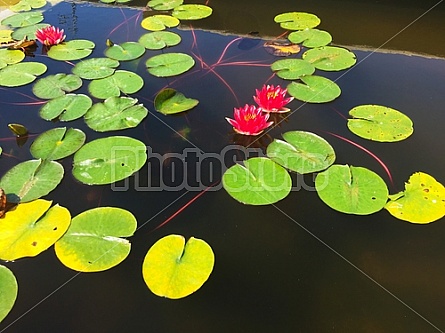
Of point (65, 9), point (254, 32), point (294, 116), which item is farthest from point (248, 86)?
point (65, 9)

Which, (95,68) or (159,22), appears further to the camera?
(159,22)

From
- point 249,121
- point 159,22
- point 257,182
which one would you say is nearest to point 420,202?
point 257,182

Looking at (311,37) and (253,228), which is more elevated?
(311,37)

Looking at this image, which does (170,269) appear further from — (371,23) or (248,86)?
(371,23)

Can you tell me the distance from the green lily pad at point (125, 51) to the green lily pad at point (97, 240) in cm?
133

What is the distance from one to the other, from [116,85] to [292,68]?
3.54ft

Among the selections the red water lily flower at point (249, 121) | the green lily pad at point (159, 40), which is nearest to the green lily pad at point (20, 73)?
the green lily pad at point (159, 40)

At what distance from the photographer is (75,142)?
1864 mm

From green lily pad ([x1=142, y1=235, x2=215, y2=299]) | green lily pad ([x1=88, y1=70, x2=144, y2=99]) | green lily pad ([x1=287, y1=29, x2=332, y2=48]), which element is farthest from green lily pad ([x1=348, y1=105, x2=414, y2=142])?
green lily pad ([x1=88, y1=70, x2=144, y2=99])

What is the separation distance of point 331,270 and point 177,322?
1.86 feet

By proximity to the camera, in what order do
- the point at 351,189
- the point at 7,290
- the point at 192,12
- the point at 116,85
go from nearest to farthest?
the point at 7,290 → the point at 351,189 → the point at 116,85 → the point at 192,12

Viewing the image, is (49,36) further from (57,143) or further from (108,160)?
(108,160)

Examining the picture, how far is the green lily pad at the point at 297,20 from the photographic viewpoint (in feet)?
9.25

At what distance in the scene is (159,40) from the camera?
2688 mm
